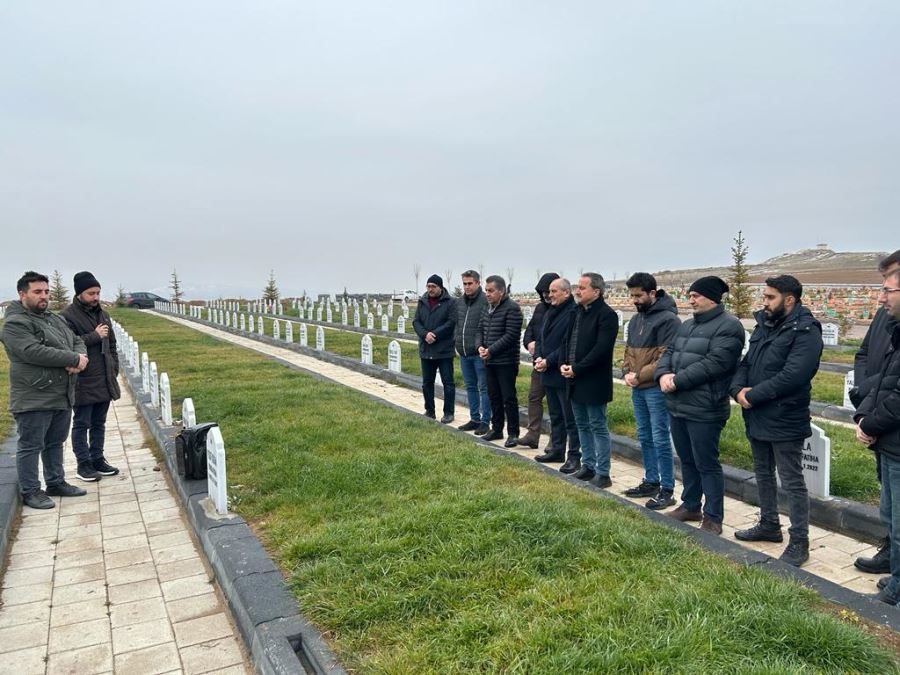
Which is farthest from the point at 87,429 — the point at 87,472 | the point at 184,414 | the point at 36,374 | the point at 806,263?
the point at 806,263

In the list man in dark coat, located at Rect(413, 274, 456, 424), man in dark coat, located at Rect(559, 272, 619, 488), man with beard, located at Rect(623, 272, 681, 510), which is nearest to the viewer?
man with beard, located at Rect(623, 272, 681, 510)

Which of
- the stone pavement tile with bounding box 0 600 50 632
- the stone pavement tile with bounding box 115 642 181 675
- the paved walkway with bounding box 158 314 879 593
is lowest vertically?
the paved walkway with bounding box 158 314 879 593

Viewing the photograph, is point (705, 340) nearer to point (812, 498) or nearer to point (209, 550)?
point (812, 498)

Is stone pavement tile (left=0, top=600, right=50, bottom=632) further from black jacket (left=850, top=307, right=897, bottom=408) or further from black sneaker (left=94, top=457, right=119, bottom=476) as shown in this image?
black jacket (left=850, top=307, right=897, bottom=408)

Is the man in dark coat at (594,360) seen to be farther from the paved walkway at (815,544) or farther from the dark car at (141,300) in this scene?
the dark car at (141,300)

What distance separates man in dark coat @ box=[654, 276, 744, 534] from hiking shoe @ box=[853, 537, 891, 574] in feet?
2.87

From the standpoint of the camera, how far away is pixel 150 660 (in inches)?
128

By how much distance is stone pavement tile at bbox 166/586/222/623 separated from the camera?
3.73 meters

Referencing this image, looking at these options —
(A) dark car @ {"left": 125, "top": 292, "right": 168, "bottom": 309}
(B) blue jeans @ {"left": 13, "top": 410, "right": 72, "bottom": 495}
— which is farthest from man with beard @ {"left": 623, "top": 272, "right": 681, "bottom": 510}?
(A) dark car @ {"left": 125, "top": 292, "right": 168, "bottom": 309}

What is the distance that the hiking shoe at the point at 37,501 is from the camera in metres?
5.50

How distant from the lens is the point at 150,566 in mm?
4430

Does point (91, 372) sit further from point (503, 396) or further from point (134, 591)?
point (503, 396)

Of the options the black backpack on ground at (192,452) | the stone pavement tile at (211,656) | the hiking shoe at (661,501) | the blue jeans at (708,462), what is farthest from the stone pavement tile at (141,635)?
the blue jeans at (708,462)

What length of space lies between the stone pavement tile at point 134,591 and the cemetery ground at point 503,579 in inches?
29.8
